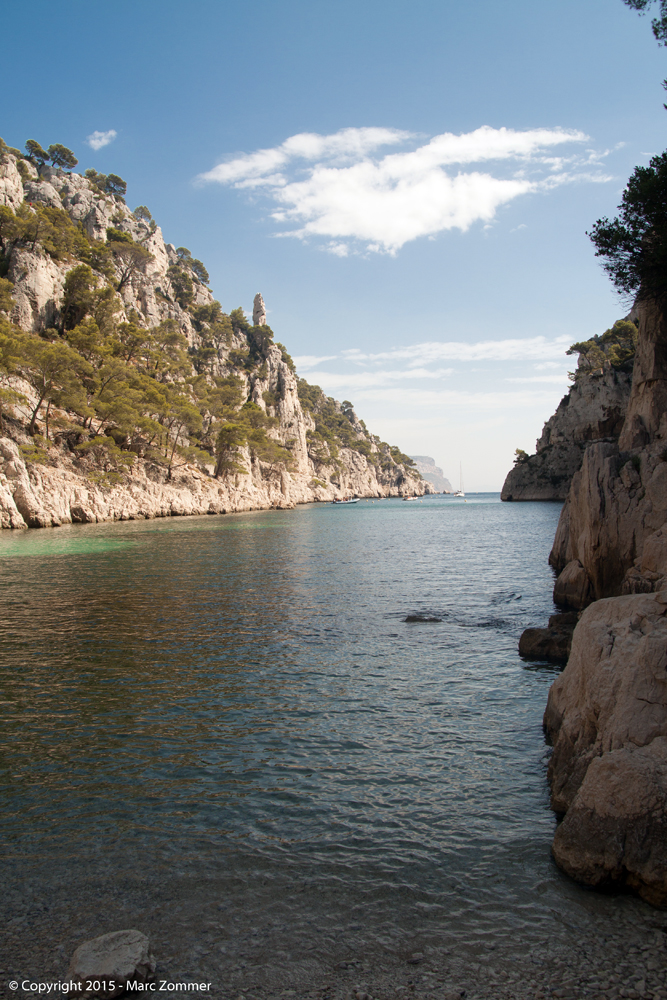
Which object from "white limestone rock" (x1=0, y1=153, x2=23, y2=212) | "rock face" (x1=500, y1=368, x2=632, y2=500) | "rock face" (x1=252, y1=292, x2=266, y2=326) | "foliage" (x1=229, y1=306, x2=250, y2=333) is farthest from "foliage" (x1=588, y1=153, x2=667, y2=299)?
"rock face" (x1=252, y1=292, x2=266, y2=326)

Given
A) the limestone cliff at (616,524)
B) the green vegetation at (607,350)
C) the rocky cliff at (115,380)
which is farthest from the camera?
the green vegetation at (607,350)

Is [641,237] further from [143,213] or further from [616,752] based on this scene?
[143,213]

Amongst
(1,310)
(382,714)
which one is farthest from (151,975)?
(1,310)

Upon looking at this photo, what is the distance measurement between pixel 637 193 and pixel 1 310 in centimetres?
6042

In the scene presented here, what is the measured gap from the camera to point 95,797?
22.9 feet

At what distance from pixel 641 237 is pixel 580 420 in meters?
59.1

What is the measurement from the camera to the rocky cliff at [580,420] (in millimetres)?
70312

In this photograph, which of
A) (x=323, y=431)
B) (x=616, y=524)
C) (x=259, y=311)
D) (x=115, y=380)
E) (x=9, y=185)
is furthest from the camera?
(x=323, y=431)

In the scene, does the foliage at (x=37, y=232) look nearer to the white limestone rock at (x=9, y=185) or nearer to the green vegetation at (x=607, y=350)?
the white limestone rock at (x=9, y=185)

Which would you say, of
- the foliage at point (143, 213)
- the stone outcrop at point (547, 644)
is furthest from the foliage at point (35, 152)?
the stone outcrop at point (547, 644)

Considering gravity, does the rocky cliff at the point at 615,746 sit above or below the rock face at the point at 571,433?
below

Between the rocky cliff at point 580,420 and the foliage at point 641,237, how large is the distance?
45.3 meters

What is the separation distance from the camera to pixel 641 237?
25.1 m

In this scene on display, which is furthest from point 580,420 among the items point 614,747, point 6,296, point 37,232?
point 614,747
